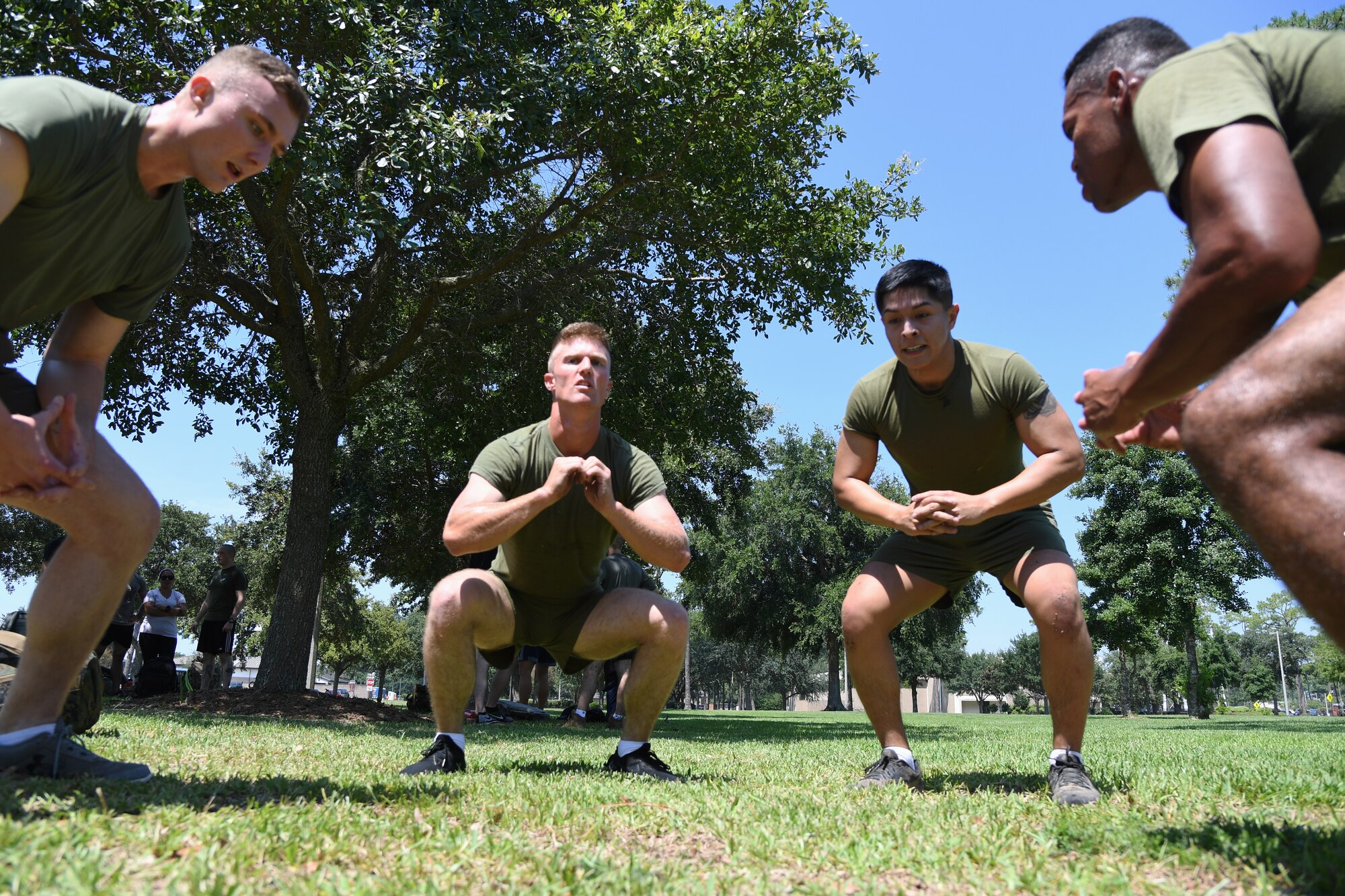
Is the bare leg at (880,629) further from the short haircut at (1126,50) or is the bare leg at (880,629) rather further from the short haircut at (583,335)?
the short haircut at (1126,50)

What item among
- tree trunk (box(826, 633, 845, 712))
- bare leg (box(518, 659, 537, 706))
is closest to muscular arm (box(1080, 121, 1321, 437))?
bare leg (box(518, 659, 537, 706))

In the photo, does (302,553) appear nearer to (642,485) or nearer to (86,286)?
(642,485)

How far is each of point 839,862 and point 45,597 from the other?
8.86 ft

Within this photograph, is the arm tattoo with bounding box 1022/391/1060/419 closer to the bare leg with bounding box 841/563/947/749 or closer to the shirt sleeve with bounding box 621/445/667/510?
the bare leg with bounding box 841/563/947/749

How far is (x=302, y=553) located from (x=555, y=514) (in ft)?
32.1

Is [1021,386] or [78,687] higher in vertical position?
[1021,386]

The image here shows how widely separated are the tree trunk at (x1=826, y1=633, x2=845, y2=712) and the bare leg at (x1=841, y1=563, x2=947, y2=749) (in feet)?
121

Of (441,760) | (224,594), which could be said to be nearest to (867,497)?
(441,760)

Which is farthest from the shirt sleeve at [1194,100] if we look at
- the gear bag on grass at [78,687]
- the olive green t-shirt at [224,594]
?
the olive green t-shirt at [224,594]

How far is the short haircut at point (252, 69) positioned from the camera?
293 centimetres

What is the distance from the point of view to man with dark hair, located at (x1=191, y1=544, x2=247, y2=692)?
13.9 meters

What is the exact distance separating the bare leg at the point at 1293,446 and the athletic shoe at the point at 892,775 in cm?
259

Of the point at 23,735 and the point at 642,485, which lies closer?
the point at 23,735

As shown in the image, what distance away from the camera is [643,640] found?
436 centimetres
